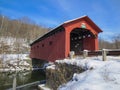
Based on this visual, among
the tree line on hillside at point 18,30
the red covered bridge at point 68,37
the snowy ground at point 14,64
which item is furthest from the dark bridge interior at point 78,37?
the tree line on hillside at point 18,30

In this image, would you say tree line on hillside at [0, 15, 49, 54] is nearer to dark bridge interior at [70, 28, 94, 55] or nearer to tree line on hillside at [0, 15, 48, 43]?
tree line on hillside at [0, 15, 48, 43]

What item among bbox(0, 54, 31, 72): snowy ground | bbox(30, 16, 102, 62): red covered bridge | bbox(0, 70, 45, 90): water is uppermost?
bbox(30, 16, 102, 62): red covered bridge

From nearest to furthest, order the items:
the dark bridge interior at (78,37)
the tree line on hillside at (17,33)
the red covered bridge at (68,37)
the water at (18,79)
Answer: the red covered bridge at (68,37) < the water at (18,79) < the dark bridge interior at (78,37) < the tree line on hillside at (17,33)

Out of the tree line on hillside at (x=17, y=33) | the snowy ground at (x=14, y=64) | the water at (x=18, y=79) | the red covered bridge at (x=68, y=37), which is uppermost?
the tree line on hillside at (x=17, y=33)

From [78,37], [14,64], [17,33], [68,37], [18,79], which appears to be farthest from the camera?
[17,33]

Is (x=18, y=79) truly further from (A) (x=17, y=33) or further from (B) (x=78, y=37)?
(A) (x=17, y=33)

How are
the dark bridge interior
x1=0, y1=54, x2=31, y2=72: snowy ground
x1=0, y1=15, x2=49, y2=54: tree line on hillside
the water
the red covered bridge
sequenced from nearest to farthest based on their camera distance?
the red covered bridge → the water → the dark bridge interior → x1=0, y1=54, x2=31, y2=72: snowy ground → x1=0, y1=15, x2=49, y2=54: tree line on hillside

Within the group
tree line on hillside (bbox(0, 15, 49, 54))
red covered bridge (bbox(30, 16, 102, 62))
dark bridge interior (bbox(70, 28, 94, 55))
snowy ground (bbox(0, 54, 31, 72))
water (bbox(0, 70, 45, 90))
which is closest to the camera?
red covered bridge (bbox(30, 16, 102, 62))

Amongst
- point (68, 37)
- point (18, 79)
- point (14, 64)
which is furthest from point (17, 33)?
point (68, 37)

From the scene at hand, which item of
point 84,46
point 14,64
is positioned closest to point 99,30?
point 84,46

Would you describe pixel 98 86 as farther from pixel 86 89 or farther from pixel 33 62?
pixel 33 62

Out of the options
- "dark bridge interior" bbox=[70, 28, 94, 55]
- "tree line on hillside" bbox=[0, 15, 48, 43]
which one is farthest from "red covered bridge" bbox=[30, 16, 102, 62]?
"tree line on hillside" bbox=[0, 15, 48, 43]

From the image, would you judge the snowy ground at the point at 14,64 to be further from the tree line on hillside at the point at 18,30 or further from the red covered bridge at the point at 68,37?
the tree line on hillside at the point at 18,30

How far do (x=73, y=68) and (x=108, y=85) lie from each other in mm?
4131
